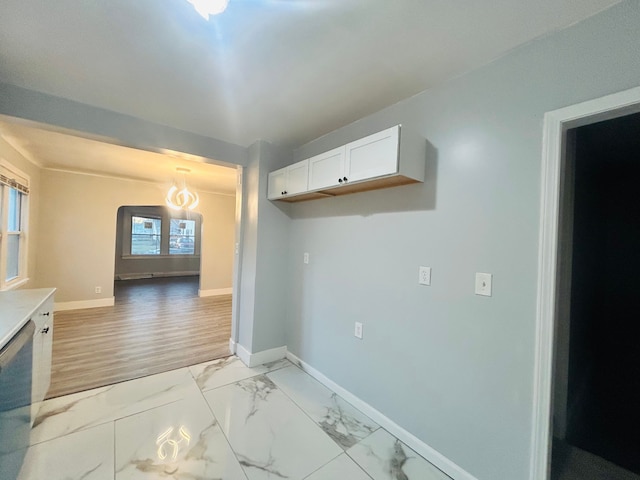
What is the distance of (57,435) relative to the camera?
1.71m

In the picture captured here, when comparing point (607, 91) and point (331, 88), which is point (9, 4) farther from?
point (607, 91)

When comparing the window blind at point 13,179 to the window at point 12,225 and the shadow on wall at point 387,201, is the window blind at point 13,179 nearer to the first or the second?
the window at point 12,225

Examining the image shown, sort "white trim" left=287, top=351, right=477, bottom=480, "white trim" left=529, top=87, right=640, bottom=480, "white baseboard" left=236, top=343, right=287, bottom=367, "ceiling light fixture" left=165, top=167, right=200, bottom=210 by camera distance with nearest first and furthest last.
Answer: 1. "white trim" left=529, top=87, right=640, bottom=480
2. "white trim" left=287, top=351, right=477, bottom=480
3. "white baseboard" left=236, top=343, right=287, bottom=367
4. "ceiling light fixture" left=165, top=167, right=200, bottom=210

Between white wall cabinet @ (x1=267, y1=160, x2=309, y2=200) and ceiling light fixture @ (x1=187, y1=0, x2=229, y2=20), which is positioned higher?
ceiling light fixture @ (x1=187, y1=0, x2=229, y2=20)

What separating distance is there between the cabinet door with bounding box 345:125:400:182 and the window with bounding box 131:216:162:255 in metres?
8.91

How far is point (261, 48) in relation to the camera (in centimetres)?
142

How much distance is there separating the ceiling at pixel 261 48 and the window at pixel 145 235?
7544 mm

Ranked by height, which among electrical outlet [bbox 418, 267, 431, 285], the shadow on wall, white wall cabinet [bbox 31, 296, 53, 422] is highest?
the shadow on wall

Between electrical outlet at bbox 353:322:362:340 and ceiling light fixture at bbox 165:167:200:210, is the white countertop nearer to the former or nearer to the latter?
electrical outlet at bbox 353:322:362:340

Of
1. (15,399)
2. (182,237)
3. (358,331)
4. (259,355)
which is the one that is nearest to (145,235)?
(182,237)

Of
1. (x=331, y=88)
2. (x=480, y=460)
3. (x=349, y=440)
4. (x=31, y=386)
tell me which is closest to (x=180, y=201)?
(x=31, y=386)

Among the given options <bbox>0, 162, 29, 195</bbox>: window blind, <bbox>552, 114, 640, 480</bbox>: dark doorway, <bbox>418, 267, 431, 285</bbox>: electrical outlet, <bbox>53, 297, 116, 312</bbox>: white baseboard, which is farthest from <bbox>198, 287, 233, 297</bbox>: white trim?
<bbox>552, 114, 640, 480</bbox>: dark doorway

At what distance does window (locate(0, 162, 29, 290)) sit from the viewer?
2.88 meters

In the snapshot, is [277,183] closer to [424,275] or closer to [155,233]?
[424,275]
